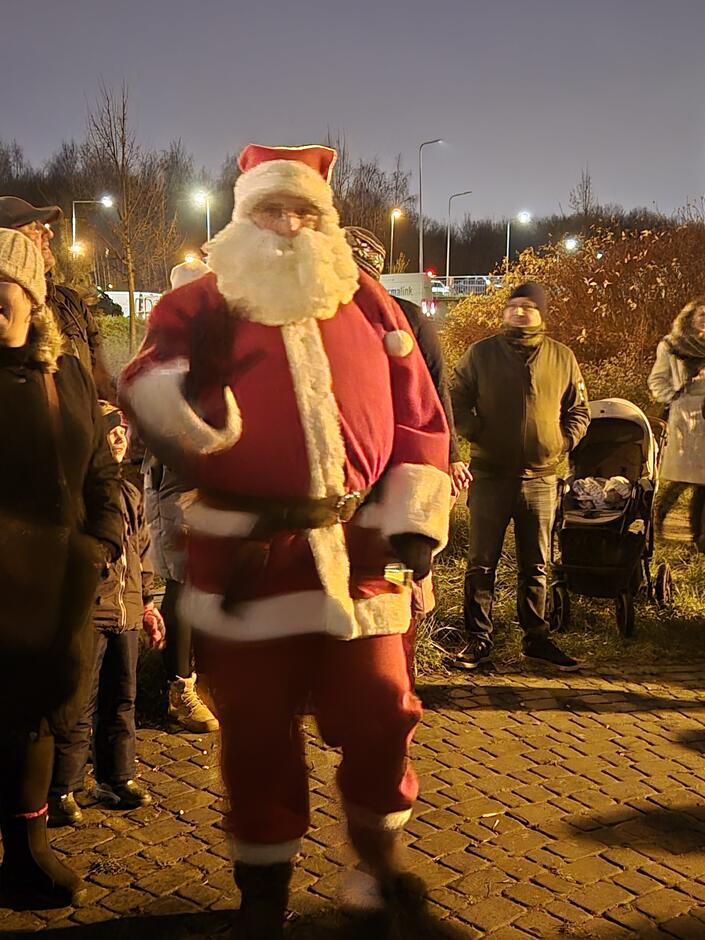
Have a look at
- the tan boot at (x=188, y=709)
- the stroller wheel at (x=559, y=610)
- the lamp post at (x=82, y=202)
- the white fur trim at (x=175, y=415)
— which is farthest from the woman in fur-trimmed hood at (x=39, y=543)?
the lamp post at (x=82, y=202)

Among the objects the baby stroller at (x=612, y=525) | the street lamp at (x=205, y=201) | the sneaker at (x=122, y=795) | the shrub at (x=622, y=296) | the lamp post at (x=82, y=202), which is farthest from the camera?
the street lamp at (x=205, y=201)

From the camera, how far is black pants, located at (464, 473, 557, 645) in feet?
20.2

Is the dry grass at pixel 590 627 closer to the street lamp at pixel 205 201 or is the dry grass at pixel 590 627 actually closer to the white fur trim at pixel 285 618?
the white fur trim at pixel 285 618

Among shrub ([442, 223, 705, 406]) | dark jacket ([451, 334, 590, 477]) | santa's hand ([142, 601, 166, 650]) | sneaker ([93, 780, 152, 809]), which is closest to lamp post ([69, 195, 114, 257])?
shrub ([442, 223, 705, 406])

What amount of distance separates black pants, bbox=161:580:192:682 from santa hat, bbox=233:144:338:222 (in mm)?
2315

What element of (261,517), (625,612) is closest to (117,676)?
(261,517)

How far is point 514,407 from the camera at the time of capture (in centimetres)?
607

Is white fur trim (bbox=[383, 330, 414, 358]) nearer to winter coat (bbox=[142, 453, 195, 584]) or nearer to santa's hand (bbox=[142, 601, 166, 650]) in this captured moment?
winter coat (bbox=[142, 453, 195, 584])

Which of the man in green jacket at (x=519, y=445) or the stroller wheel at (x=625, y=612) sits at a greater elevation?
the man in green jacket at (x=519, y=445)

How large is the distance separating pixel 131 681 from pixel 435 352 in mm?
1977

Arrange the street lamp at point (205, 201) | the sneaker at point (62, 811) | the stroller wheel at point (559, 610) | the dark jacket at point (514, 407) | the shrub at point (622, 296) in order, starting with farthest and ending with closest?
the street lamp at point (205, 201) < the shrub at point (622, 296) < the stroller wheel at point (559, 610) < the dark jacket at point (514, 407) < the sneaker at point (62, 811)

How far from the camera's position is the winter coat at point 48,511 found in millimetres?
3217

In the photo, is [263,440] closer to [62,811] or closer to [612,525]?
[62,811]

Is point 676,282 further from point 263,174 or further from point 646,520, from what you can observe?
point 263,174
